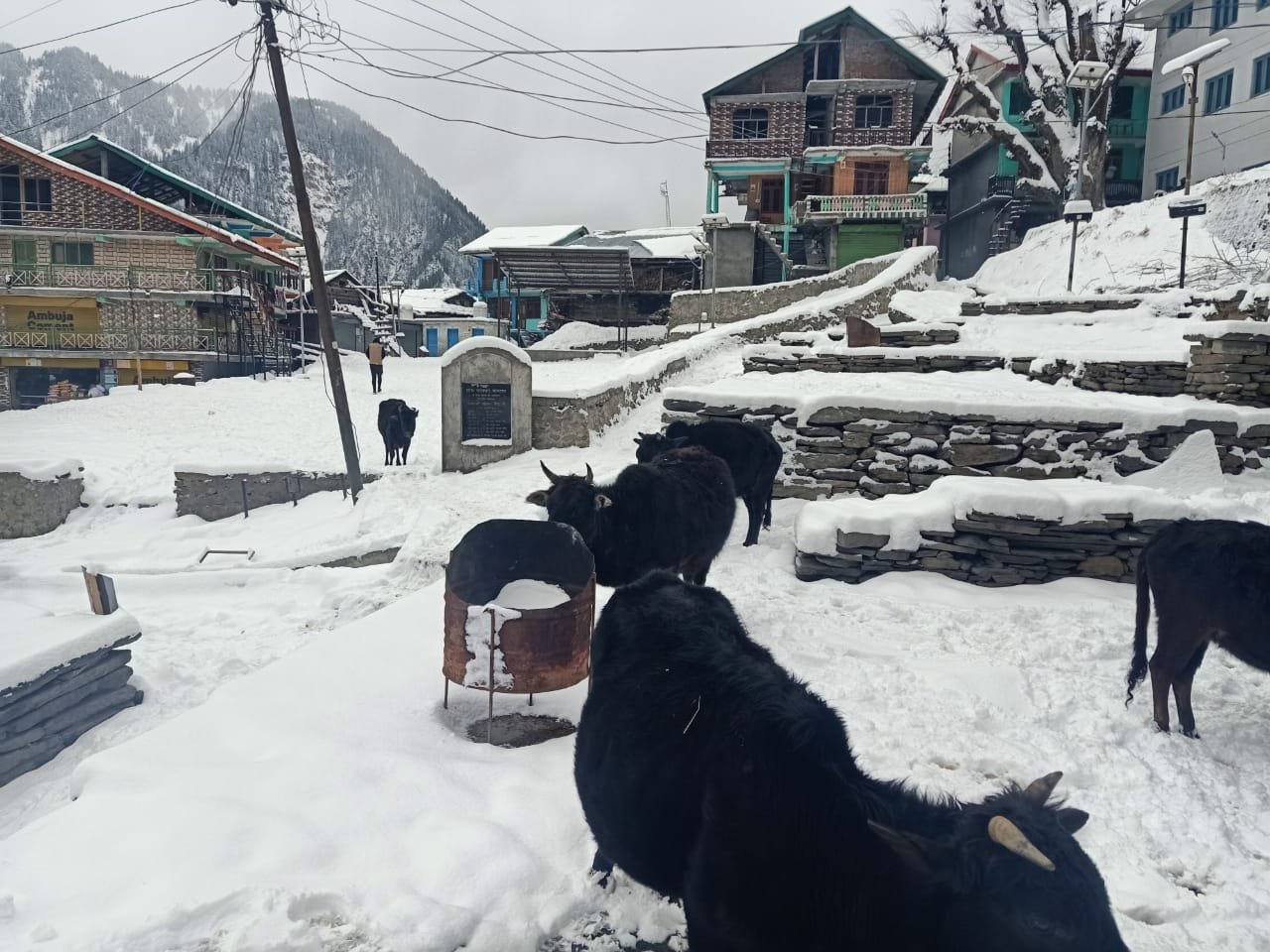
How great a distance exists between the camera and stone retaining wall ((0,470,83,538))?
14.2m

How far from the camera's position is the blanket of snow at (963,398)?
326 inches

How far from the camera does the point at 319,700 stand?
4.18m

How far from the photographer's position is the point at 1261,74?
73.0ft

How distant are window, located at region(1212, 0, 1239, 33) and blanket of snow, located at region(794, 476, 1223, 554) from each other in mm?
26086

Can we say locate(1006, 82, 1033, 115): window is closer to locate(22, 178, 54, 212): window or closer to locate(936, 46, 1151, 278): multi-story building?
locate(936, 46, 1151, 278): multi-story building

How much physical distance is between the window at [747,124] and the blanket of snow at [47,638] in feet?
107

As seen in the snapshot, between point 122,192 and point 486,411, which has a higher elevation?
→ point 122,192

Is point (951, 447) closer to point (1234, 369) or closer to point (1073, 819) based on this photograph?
point (1234, 369)

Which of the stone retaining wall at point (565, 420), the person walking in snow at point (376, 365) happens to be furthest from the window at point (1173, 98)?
the person walking in snow at point (376, 365)

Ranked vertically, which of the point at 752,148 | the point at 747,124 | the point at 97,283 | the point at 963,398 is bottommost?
the point at 963,398

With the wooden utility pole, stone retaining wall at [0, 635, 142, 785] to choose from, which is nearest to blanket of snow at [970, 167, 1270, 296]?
the wooden utility pole

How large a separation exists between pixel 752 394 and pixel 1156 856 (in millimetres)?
7516

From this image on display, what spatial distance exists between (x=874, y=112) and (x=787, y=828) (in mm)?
35917

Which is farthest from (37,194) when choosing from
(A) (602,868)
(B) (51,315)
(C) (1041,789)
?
(C) (1041,789)
